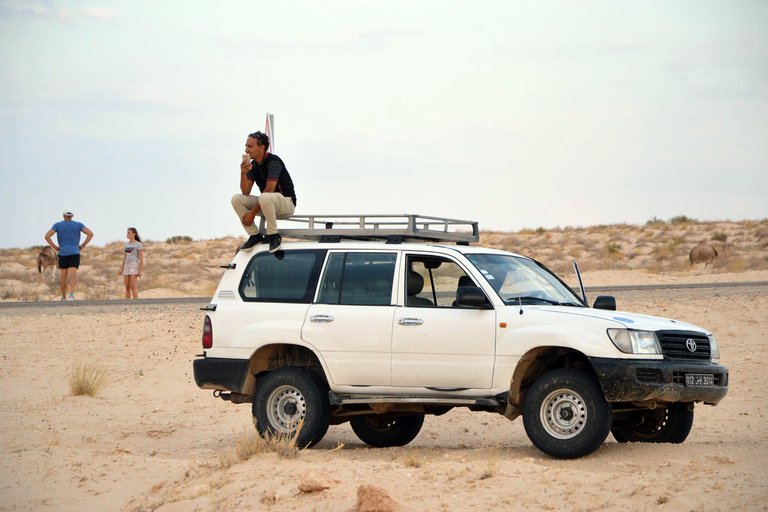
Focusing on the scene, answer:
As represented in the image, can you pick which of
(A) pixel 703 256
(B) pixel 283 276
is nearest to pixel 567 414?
(B) pixel 283 276

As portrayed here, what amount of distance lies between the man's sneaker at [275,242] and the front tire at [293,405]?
1.22 metres

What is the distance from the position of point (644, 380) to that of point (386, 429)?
337 centimetres

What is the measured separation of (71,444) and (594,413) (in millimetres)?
5972

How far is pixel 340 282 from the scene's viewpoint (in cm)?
877

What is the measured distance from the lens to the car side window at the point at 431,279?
8.58m

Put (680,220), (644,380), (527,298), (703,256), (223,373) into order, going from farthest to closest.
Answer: (680,220), (703,256), (223,373), (527,298), (644,380)

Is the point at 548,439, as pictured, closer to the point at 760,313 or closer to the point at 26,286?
the point at 760,313

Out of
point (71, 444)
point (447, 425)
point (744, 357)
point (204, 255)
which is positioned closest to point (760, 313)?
point (744, 357)

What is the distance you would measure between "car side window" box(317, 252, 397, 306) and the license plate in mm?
2797

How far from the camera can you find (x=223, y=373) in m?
8.91

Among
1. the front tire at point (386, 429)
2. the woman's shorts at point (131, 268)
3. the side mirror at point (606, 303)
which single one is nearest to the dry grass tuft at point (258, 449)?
the front tire at point (386, 429)

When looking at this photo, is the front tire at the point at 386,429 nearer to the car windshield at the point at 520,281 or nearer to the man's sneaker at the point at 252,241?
the car windshield at the point at 520,281

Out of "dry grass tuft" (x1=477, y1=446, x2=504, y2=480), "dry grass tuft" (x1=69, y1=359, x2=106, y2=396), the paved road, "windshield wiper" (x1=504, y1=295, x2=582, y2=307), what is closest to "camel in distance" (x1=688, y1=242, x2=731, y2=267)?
the paved road

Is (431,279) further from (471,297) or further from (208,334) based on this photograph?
(208,334)
